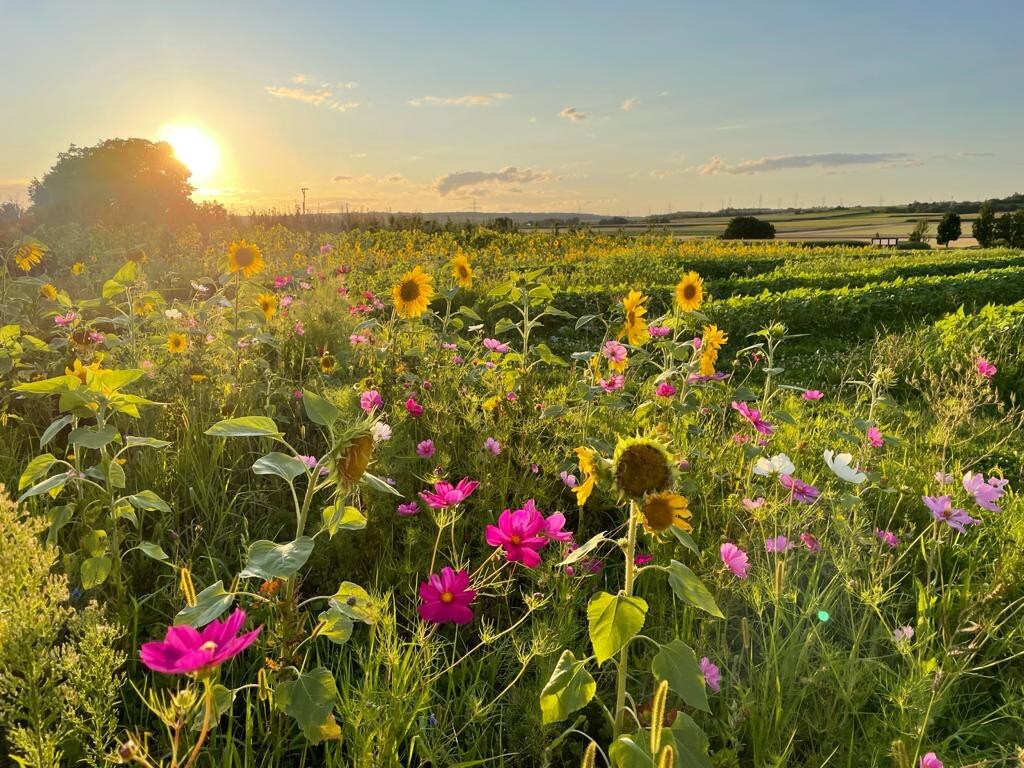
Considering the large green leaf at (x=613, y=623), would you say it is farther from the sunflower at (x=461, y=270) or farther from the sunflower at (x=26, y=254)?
the sunflower at (x=26, y=254)

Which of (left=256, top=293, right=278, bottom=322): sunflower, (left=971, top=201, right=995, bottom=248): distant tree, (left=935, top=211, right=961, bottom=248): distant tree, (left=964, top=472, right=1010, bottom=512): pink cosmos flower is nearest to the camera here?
(left=964, top=472, right=1010, bottom=512): pink cosmos flower

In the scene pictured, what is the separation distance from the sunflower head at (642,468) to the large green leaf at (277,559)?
19.6 inches

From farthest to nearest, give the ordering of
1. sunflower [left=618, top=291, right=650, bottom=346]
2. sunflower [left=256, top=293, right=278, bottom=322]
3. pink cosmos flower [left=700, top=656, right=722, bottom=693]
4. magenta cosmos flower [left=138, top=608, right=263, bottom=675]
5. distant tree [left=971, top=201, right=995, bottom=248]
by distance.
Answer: distant tree [left=971, top=201, right=995, bottom=248] < sunflower [left=256, top=293, right=278, bottom=322] < sunflower [left=618, top=291, right=650, bottom=346] < pink cosmos flower [left=700, top=656, right=722, bottom=693] < magenta cosmos flower [left=138, top=608, right=263, bottom=675]

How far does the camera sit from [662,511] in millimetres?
1038

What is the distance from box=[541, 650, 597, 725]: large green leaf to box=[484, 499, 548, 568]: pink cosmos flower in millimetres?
247

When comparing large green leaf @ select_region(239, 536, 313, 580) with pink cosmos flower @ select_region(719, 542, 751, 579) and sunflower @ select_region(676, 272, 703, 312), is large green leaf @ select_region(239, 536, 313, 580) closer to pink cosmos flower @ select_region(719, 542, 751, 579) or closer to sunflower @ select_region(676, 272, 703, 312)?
pink cosmos flower @ select_region(719, 542, 751, 579)

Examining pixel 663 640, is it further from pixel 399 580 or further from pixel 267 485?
pixel 267 485

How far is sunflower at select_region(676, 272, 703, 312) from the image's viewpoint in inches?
115

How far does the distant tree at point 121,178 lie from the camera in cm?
2381

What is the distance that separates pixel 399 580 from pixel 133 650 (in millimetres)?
639

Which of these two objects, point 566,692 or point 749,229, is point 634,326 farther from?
point 749,229

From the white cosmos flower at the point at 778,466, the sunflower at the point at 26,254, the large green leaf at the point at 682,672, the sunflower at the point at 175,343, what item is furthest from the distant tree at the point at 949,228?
the large green leaf at the point at 682,672

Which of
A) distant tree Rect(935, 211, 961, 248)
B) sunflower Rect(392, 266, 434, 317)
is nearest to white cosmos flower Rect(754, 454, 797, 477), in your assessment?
sunflower Rect(392, 266, 434, 317)

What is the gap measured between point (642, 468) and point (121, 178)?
28.9 m
